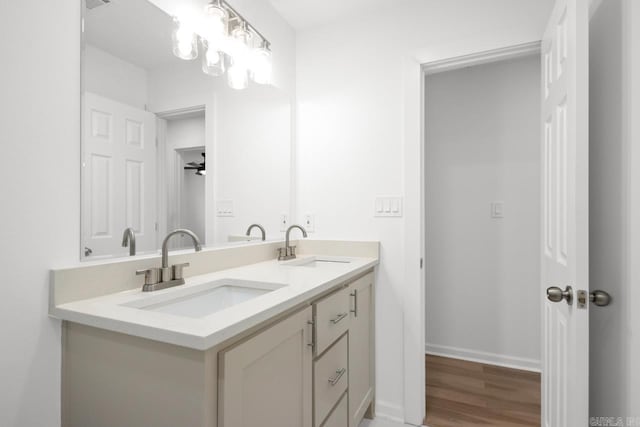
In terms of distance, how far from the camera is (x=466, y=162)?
2625mm

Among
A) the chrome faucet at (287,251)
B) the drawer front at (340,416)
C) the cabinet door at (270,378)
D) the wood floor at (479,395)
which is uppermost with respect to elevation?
the chrome faucet at (287,251)

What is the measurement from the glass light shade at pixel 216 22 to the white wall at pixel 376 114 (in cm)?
70

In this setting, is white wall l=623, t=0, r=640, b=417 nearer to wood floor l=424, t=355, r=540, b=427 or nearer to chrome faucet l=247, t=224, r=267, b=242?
wood floor l=424, t=355, r=540, b=427

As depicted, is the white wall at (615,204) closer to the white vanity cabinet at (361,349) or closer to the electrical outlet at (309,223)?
the white vanity cabinet at (361,349)

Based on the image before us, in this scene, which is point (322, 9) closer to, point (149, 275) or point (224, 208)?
point (224, 208)

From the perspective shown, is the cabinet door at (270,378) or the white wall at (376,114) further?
the white wall at (376,114)

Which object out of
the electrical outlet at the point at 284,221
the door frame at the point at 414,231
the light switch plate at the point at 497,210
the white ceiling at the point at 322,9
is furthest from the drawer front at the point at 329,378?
the white ceiling at the point at 322,9

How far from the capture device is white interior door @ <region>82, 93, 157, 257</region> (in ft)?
3.61

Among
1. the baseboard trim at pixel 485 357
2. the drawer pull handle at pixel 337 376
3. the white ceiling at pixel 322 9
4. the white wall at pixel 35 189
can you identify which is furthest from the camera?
the baseboard trim at pixel 485 357

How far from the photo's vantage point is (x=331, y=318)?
138cm

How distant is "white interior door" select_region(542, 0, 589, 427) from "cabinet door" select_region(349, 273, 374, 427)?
81cm

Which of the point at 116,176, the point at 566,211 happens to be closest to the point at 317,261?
the point at 116,176

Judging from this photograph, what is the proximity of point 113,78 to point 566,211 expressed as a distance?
5.23ft

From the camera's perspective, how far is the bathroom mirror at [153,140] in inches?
44.1
